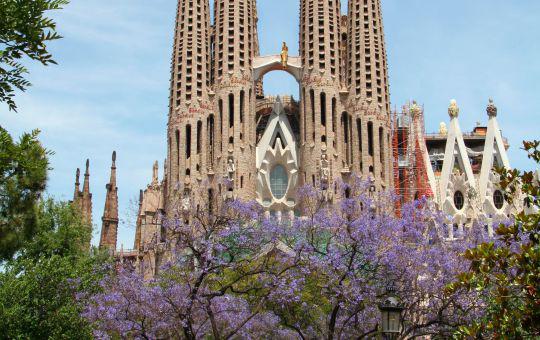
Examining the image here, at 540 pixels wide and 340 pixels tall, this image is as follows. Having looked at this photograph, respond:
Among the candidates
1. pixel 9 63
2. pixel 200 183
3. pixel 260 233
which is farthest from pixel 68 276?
pixel 200 183

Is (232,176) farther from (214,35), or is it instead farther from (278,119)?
(214,35)

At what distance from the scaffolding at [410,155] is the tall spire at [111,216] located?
68.3 ft

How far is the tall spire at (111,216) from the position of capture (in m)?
65.2

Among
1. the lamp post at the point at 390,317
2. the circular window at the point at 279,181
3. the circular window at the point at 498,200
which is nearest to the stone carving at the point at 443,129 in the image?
the circular window at the point at 498,200

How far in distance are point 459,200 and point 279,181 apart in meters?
16.3

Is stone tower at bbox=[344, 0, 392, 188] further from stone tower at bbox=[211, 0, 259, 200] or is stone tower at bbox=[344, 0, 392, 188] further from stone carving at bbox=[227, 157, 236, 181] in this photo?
stone carving at bbox=[227, 157, 236, 181]

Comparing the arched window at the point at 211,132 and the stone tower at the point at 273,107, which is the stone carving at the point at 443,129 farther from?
the arched window at the point at 211,132

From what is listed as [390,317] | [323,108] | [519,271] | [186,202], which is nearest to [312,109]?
[323,108]

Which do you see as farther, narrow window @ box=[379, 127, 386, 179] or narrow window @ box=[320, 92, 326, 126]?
narrow window @ box=[320, 92, 326, 126]

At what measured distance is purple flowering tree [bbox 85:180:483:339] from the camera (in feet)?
75.4

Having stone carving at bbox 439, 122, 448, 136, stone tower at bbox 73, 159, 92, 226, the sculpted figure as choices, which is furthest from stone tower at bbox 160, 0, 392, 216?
stone carving at bbox 439, 122, 448, 136

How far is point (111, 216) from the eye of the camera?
6581 centimetres

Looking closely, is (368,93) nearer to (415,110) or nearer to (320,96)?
(320,96)

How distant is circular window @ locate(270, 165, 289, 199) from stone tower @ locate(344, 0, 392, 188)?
187 inches
